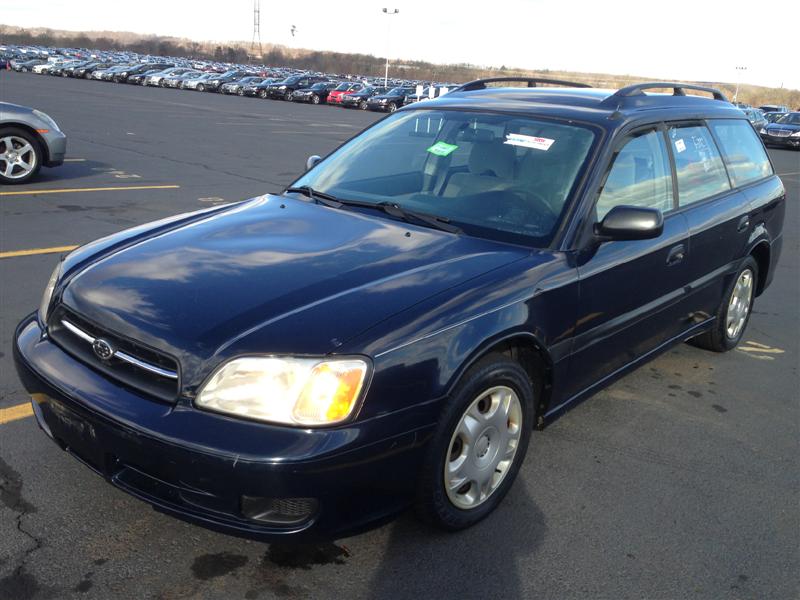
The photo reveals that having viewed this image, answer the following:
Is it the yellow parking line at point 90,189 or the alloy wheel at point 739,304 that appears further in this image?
the yellow parking line at point 90,189

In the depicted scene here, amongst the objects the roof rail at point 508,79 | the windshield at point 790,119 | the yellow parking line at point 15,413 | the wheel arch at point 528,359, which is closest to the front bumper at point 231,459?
the wheel arch at point 528,359

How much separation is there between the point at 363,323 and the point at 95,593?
4.20 feet

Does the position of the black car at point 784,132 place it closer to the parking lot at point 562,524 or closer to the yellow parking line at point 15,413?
the parking lot at point 562,524

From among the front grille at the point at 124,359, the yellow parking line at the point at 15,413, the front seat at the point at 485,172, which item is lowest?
the yellow parking line at the point at 15,413

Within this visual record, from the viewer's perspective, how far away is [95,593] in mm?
2520

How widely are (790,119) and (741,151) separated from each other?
30.6m

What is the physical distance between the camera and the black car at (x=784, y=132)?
29.9m

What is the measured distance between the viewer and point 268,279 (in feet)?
9.46

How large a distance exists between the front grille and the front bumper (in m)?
0.04

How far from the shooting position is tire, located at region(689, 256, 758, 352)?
5.13m

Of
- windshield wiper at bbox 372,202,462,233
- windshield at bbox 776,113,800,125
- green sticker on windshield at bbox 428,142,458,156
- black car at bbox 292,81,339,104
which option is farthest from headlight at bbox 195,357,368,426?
black car at bbox 292,81,339,104

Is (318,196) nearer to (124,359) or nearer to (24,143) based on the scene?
(124,359)

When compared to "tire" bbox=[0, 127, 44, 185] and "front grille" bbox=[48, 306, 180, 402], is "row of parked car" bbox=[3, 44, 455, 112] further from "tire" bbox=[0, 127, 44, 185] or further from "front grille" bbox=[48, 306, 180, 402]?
"front grille" bbox=[48, 306, 180, 402]

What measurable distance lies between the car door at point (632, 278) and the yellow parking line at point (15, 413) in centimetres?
268
